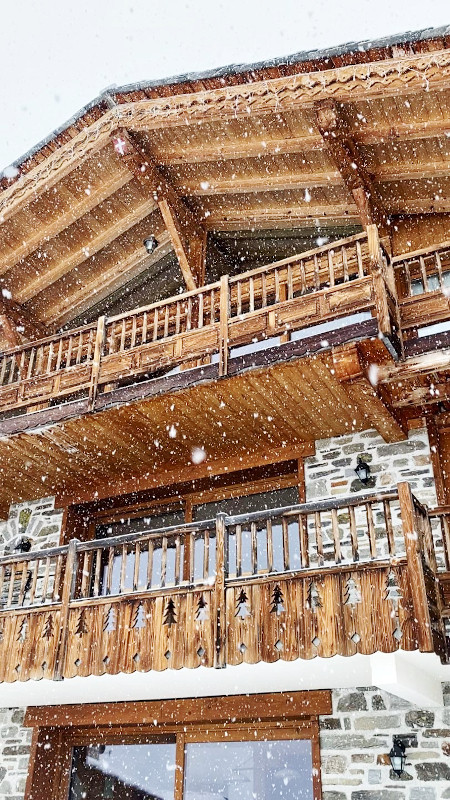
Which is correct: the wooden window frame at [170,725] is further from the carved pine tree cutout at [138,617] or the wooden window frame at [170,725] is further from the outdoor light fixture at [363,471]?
the outdoor light fixture at [363,471]

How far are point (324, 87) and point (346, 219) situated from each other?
2.27 meters

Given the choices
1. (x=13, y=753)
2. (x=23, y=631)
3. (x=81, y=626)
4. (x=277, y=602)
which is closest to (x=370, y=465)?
(x=277, y=602)

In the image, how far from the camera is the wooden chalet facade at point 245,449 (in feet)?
19.9

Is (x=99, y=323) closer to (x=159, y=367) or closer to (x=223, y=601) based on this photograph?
(x=159, y=367)

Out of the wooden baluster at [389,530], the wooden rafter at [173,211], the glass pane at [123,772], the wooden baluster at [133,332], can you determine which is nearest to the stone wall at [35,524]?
the glass pane at [123,772]

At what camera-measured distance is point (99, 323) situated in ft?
28.7

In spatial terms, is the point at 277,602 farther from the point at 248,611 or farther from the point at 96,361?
the point at 96,361

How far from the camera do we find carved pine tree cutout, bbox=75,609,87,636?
21.7 ft

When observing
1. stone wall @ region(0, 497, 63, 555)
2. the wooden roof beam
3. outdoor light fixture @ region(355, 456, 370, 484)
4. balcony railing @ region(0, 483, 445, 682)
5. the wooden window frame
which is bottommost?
the wooden window frame

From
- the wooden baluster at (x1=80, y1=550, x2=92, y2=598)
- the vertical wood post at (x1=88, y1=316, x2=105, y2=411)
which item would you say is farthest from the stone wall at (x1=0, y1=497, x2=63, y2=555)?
the wooden baluster at (x1=80, y1=550, x2=92, y2=598)

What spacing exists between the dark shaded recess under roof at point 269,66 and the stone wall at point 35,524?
5.06m

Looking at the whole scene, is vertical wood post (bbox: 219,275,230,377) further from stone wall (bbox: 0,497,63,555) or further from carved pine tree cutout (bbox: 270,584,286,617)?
stone wall (bbox: 0,497,63,555)

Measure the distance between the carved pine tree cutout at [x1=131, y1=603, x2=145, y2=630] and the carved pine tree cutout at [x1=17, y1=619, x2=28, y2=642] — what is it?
4.12 ft

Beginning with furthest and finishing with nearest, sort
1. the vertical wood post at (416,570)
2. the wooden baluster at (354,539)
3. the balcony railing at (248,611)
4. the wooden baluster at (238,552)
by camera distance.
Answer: the wooden baluster at (238,552), the wooden baluster at (354,539), the balcony railing at (248,611), the vertical wood post at (416,570)
